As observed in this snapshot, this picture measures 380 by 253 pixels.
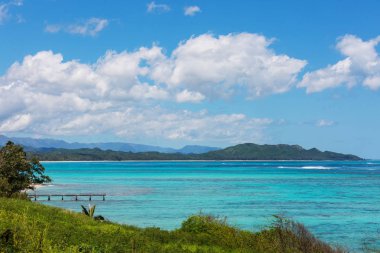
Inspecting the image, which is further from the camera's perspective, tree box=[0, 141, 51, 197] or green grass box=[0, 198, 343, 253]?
tree box=[0, 141, 51, 197]

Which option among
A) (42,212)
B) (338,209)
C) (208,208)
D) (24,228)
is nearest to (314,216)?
(338,209)

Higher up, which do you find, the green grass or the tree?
the tree

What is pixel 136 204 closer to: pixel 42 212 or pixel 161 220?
pixel 161 220

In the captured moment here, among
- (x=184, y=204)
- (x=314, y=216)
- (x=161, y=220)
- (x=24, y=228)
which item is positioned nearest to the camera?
(x=24, y=228)

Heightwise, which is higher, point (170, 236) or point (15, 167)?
point (15, 167)

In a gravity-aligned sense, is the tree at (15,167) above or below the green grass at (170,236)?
above

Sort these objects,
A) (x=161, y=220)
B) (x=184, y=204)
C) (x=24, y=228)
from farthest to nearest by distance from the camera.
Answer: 1. (x=184, y=204)
2. (x=161, y=220)
3. (x=24, y=228)

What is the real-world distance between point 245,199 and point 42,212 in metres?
56.5

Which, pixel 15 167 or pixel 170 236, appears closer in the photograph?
pixel 170 236

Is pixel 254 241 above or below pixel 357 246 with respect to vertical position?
above

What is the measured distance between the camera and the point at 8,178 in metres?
47.5

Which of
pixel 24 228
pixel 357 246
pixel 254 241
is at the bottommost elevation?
pixel 357 246

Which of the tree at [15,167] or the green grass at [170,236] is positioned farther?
the tree at [15,167]

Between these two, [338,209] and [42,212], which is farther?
[338,209]
